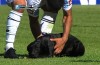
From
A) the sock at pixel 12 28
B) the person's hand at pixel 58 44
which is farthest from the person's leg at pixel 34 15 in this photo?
the person's hand at pixel 58 44

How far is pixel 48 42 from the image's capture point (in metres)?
7.13

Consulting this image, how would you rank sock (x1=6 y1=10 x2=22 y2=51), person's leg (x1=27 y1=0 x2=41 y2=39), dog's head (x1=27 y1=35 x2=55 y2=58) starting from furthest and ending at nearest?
person's leg (x1=27 y1=0 x2=41 y2=39) < dog's head (x1=27 y1=35 x2=55 y2=58) < sock (x1=6 y1=10 x2=22 y2=51)

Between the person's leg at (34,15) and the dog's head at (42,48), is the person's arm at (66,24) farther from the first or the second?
the person's leg at (34,15)

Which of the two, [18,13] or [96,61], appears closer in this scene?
[96,61]

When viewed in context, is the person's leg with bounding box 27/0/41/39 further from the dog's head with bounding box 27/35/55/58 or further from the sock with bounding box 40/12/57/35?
the dog's head with bounding box 27/35/55/58

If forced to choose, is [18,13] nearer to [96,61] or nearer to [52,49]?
[52,49]

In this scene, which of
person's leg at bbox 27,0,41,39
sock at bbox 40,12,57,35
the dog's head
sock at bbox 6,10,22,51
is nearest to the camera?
sock at bbox 6,10,22,51

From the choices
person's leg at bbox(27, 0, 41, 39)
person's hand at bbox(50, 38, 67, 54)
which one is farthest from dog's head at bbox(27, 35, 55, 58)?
person's leg at bbox(27, 0, 41, 39)

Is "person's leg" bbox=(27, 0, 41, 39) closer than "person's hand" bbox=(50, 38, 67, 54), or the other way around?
"person's hand" bbox=(50, 38, 67, 54)

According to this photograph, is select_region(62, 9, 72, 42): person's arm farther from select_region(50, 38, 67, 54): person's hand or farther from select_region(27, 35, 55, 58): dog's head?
select_region(27, 35, 55, 58): dog's head

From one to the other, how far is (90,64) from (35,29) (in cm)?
191

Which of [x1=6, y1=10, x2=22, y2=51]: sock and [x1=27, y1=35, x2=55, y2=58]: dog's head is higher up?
[x1=6, y1=10, x2=22, y2=51]: sock

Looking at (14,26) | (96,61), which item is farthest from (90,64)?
(14,26)

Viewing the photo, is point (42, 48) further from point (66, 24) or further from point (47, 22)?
point (47, 22)
